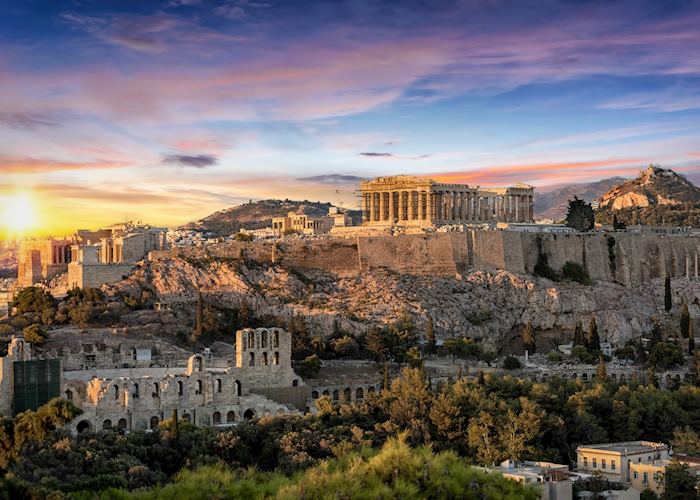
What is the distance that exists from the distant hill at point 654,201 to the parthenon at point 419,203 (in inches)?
967

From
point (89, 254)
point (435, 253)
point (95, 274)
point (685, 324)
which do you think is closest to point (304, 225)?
point (435, 253)

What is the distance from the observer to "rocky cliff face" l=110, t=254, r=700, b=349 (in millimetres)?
60062

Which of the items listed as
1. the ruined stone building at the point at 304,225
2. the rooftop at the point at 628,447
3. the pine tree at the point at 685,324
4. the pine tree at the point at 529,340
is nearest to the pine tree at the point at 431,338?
the pine tree at the point at 529,340

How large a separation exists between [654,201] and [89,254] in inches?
2621

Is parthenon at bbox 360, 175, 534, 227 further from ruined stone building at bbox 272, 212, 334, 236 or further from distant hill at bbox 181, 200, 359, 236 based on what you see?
distant hill at bbox 181, 200, 359, 236

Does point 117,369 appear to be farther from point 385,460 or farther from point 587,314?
point 587,314

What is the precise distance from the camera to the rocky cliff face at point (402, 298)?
60.1 m

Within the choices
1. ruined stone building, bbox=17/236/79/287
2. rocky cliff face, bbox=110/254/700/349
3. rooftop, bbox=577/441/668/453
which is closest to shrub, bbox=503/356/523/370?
rocky cliff face, bbox=110/254/700/349

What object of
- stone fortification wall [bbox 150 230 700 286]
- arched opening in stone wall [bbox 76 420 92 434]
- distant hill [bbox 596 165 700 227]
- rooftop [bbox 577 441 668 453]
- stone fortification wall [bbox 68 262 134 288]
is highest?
distant hill [bbox 596 165 700 227]

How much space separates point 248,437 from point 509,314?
1124 inches

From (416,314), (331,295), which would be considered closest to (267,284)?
(331,295)

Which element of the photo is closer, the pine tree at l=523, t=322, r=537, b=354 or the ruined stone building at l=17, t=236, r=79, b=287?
the pine tree at l=523, t=322, r=537, b=354

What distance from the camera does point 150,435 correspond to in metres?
37.0

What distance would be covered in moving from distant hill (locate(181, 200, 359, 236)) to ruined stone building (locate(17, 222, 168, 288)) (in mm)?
34071
